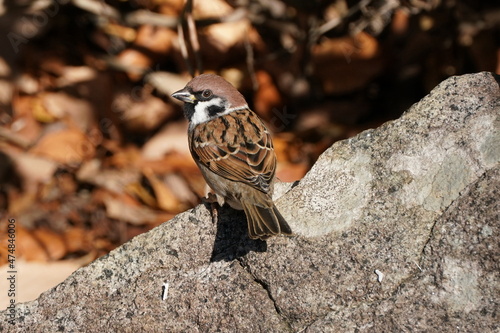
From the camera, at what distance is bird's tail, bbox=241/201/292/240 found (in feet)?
11.5

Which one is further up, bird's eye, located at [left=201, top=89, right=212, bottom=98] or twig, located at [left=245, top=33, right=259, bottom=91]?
twig, located at [left=245, top=33, right=259, bottom=91]

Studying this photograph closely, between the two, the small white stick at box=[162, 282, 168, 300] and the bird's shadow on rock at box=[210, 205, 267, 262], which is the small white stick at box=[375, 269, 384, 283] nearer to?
the bird's shadow on rock at box=[210, 205, 267, 262]

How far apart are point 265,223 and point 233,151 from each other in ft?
2.97

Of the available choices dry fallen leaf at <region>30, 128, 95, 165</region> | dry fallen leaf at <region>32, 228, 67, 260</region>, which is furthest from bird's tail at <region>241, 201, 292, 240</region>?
dry fallen leaf at <region>30, 128, 95, 165</region>

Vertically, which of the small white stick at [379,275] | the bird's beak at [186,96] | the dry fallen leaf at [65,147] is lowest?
the small white stick at [379,275]

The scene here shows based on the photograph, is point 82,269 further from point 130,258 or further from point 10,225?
point 10,225

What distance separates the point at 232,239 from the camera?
3.86 meters

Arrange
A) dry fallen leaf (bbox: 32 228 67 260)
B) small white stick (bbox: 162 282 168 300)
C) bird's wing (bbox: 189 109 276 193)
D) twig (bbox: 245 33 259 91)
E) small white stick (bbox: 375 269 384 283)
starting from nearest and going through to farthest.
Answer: small white stick (bbox: 375 269 384 283), small white stick (bbox: 162 282 168 300), bird's wing (bbox: 189 109 276 193), dry fallen leaf (bbox: 32 228 67 260), twig (bbox: 245 33 259 91)

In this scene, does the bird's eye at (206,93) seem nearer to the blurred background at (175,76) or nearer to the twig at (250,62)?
the blurred background at (175,76)

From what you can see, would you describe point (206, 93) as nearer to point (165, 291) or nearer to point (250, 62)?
point (165, 291)

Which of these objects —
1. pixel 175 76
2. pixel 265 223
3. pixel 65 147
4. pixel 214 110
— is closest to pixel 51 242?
pixel 65 147

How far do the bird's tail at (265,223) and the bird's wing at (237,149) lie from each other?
27 centimetres

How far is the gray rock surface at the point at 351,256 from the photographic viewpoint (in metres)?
3.29

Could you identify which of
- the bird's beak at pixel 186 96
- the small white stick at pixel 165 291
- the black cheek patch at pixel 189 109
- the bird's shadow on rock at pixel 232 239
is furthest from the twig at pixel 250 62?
the small white stick at pixel 165 291
